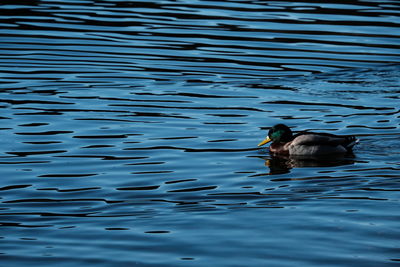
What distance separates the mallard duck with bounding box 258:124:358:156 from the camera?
1409cm

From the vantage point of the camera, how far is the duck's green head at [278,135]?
1445 cm

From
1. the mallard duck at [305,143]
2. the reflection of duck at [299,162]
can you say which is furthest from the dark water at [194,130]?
the mallard duck at [305,143]

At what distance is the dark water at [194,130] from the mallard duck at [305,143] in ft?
0.75

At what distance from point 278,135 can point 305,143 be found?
1.33 feet

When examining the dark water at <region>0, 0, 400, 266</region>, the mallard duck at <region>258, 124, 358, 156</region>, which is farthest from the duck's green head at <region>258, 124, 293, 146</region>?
the dark water at <region>0, 0, 400, 266</region>

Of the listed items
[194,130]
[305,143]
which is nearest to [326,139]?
[305,143]

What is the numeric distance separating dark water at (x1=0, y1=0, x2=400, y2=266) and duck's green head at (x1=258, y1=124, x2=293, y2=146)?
0.25 m

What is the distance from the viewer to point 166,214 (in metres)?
10.6

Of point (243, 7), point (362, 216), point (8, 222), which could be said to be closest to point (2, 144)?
point (8, 222)

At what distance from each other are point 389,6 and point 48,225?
750 inches

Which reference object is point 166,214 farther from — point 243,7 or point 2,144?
point 243,7

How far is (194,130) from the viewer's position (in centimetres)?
1532

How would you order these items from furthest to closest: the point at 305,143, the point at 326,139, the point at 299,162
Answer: the point at 305,143, the point at 299,162, the point at 326,139

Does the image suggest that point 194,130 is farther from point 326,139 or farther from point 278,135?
point 326,139
